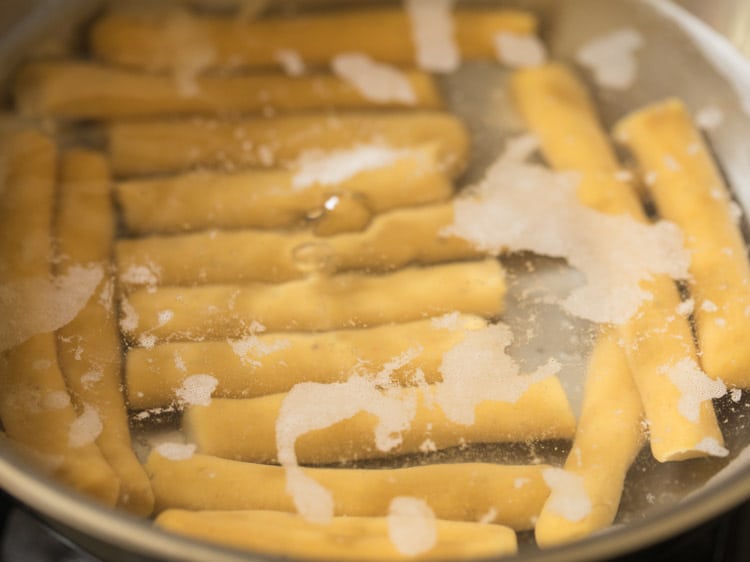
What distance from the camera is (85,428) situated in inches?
20.8

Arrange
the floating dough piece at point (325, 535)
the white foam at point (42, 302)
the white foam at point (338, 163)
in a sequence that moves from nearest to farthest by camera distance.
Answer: the floating dough piece at point (325, 535)
the white foam at point (42, 302)
the white foam at point (338, 163)

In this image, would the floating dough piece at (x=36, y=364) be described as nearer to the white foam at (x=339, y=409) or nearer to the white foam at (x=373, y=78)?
the white foam at (x=339, y=409)

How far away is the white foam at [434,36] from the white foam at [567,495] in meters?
0.41

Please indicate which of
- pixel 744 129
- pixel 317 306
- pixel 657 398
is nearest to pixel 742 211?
pixel 744 129

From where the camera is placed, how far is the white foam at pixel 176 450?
52 cm

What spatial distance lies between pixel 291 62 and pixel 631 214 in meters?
0.32

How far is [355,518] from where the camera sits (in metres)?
0.50

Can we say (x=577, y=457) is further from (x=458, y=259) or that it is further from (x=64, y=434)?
(x=64, y=434)

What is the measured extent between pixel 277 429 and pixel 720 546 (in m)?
0.28

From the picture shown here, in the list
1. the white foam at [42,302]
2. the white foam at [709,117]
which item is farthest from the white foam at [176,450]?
the white foam at [709,117]

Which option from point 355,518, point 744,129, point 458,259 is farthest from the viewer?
point 744,129

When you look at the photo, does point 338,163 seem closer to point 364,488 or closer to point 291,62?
point 291,62

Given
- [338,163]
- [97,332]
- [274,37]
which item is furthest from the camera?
[274,37]

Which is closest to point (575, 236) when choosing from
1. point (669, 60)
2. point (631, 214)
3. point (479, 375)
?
point (631, 214)
